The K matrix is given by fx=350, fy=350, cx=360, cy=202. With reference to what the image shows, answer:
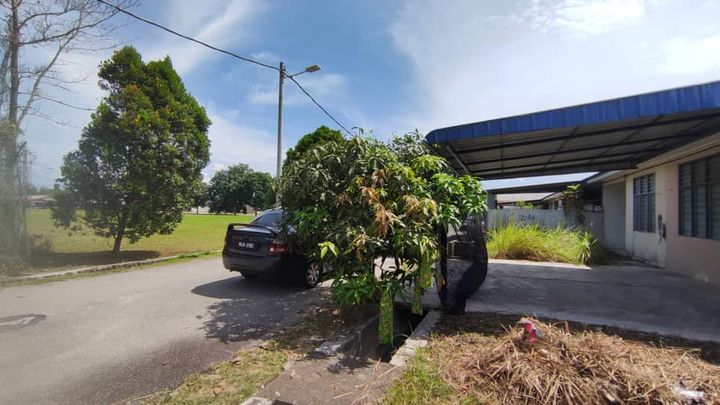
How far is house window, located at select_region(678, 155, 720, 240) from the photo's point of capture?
262 inches

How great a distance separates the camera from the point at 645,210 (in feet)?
33.4

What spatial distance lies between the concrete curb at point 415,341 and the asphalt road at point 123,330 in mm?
1829

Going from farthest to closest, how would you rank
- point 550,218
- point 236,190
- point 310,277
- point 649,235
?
point 236,190, point 550,218, point 649,235, point 310,277

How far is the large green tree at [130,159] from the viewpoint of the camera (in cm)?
910

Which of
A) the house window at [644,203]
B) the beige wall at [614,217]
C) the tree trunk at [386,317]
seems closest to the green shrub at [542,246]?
the house window at [644,203]

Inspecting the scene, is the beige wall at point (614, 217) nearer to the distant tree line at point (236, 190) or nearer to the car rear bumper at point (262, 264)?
the car rear bumper at point (262, 264)

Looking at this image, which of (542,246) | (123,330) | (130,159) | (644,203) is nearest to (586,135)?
(542,246)

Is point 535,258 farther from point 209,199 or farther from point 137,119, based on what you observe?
point 209,199

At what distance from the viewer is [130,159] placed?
9367 mm

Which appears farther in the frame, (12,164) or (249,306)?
(12,164)

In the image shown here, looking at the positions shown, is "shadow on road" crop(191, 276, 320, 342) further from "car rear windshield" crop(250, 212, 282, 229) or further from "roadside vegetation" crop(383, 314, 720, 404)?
"roadside vegetation" crop(383, 314, 720, 404)

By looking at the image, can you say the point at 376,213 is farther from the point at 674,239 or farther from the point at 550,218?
the point at 550,218

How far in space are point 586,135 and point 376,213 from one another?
4.42 m

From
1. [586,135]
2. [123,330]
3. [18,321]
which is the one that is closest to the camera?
[123,330]
